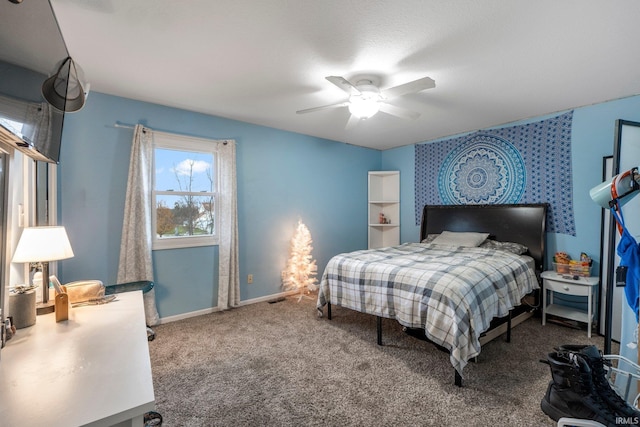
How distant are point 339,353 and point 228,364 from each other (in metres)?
0.96

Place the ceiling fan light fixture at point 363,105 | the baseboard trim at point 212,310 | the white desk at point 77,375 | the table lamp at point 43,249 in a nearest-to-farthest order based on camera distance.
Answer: the white desk at point 77,375, the table lamp at point 43,249, the ceiling fan light fixture at point 363,105, the baseboard trim at point 212,310

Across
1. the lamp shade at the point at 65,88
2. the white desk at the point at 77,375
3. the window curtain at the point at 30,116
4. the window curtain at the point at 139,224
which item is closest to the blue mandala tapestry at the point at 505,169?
the window curtain at the point at 139,224

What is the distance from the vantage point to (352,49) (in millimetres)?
2082

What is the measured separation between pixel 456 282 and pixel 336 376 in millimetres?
1196

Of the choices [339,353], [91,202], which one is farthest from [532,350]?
[91,202]

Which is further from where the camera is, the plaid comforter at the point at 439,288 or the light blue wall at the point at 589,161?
the light blue wall at the point at 589,161

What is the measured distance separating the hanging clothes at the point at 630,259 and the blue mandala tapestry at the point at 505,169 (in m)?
2.03

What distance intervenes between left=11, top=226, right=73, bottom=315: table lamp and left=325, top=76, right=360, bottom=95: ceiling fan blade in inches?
81.6

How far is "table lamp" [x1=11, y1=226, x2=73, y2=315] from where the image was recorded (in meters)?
1.60

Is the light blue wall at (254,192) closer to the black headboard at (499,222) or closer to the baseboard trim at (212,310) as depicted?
the baseboard trim at (212,310)

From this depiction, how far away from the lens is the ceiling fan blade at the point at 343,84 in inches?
82.0

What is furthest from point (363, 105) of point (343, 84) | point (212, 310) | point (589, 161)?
point (212, 310)

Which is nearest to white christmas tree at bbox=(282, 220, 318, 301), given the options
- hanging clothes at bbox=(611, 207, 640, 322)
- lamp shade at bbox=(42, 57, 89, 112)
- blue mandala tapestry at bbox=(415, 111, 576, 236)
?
blue mandala tapestry at bbox=(415, 111, 576, 236)

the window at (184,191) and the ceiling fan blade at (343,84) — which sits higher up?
the ceiling fan blade at (343,84)
